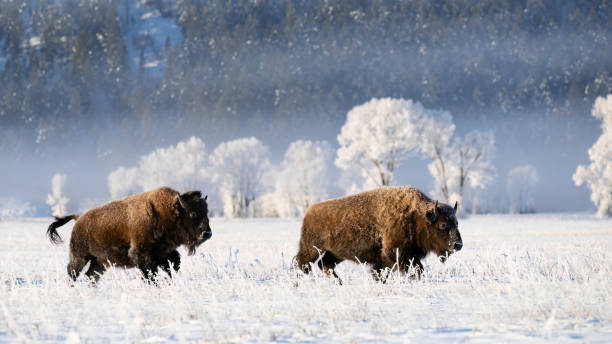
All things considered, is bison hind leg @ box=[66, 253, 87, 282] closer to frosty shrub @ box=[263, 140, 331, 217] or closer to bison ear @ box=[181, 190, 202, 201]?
bison ear @ box=[181, 190, 202, 201]

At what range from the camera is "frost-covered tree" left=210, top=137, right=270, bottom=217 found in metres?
83.5

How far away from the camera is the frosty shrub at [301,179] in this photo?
79.4m

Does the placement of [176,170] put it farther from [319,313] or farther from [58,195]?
[319,313]

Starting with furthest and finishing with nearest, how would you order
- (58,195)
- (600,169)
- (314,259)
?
1. (58,195)
2. (600,169)
3. (314,259)

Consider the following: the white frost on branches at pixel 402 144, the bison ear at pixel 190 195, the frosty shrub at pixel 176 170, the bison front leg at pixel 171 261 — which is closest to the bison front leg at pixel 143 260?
the bison front leg at pixel 171 261

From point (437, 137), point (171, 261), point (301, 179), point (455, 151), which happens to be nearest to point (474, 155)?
point (455, 151)

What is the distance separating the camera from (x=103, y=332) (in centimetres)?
568

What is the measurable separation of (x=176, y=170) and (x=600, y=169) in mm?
65216

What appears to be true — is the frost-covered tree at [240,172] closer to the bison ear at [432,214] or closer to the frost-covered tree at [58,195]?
the frost-covered tree at [58,195]

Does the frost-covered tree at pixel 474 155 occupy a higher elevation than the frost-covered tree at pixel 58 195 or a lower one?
higher

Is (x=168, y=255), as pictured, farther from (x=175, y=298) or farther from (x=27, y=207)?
(x=27, y=207)

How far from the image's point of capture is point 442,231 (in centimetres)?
974

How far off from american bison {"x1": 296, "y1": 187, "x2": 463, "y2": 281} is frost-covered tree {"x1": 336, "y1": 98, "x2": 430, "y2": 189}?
4372 centimetres

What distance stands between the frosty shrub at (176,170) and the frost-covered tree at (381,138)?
121 ft
